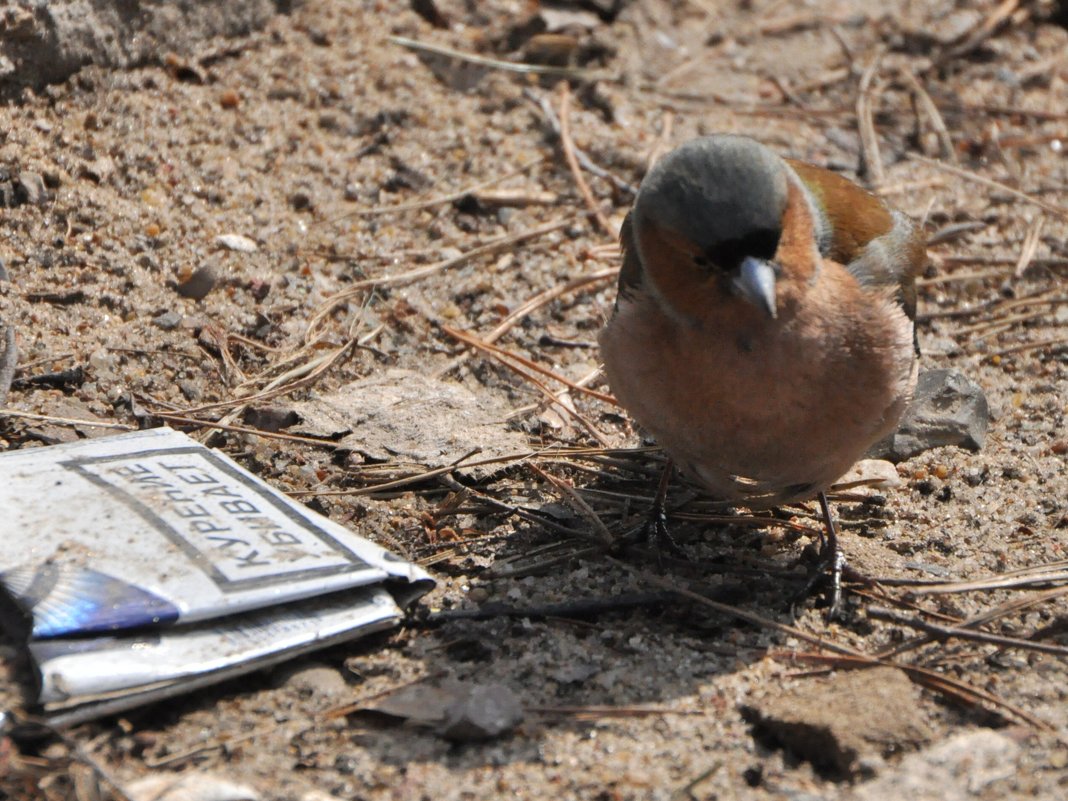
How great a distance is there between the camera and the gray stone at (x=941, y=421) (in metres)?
4.25

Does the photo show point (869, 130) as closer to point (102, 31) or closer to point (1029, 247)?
point (1029, 247)

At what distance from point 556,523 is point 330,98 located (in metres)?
2.54

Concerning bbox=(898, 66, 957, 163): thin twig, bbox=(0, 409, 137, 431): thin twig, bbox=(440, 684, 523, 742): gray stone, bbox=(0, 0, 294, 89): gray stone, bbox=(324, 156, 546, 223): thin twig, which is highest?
bbox=(0, 0, 294, 89): gray stone

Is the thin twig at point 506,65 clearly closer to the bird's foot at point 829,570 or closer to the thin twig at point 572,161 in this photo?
the thin twig at point 572,161

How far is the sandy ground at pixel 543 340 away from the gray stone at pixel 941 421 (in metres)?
0.05

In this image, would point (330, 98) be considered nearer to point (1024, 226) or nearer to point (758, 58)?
point (758, 58)

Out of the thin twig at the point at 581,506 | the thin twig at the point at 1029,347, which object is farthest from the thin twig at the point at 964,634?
the thin twig at the point at 1029,347

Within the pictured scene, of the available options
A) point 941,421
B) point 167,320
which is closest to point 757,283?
point 941,421

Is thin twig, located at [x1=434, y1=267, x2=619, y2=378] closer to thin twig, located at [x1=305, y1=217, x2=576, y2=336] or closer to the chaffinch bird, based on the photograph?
thin twig, located at [x1=305, y1=217, x2=576, y2=336]

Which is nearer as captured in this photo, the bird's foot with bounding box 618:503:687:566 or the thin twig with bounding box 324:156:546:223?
the bird's foot with bounding box 618:503:687:566

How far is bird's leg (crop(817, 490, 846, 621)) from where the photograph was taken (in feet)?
11.4

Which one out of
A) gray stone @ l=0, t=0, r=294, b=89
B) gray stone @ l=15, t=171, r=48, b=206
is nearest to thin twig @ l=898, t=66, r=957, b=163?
gray stone @ l=0, t=0, r=294, b=89

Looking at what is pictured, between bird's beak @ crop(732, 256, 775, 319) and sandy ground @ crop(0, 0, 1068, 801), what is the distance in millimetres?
865

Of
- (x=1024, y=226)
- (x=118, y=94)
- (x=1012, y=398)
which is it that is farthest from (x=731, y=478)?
(x=118, y=94)
